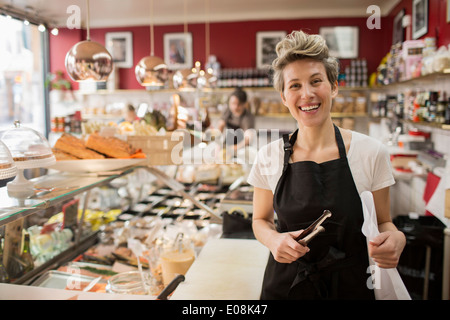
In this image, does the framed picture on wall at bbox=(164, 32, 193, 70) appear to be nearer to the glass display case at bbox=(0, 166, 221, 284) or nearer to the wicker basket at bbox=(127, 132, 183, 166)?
the glass display case at bbox=(0, 166, 221, 284)

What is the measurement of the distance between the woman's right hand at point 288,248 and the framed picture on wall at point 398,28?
17.8 feet

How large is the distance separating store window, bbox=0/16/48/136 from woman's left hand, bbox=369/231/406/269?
21.4ft

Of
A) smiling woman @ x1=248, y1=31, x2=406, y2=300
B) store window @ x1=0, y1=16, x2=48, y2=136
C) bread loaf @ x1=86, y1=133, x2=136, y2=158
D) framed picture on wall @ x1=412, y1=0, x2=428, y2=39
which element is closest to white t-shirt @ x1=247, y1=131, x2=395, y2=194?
smiling woman @ x1=248, y1=31, x2=406, y2=300

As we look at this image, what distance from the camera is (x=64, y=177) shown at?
6.98 ft

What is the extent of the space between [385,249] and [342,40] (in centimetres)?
693

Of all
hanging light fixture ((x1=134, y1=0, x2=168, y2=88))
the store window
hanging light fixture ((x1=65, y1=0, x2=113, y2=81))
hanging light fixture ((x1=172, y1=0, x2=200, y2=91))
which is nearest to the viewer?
hanging light fixture ((x1=65, y1=0, x2=113, y2=81))

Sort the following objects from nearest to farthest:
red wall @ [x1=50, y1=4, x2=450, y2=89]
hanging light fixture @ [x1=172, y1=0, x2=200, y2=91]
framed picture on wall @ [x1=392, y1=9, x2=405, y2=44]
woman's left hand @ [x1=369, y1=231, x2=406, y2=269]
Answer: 1. woman's left hand @ [x1=369, y1=231, x2=406, y2=269]
2. hanging light fixture @ [x1=172, y1=0, x2=200, y2=91]
3. framed picture on wall @ [x1=392, y1=9, x2=405, y2=44]
4. red wall @ [x1=50, y1=4, x2=450, y2=89]

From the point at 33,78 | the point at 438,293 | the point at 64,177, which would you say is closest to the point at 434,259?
the point at 438,293

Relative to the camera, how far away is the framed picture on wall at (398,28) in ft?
18.8

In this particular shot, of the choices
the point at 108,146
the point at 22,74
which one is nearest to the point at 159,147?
the point at 108,146

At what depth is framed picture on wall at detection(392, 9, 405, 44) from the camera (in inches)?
226

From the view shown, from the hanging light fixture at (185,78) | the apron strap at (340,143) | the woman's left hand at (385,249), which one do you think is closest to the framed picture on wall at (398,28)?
the hanging light fixture at (185,78)

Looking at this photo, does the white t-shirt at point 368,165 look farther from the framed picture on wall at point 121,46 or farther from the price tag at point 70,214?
the framed picture on wall at point 121,46
